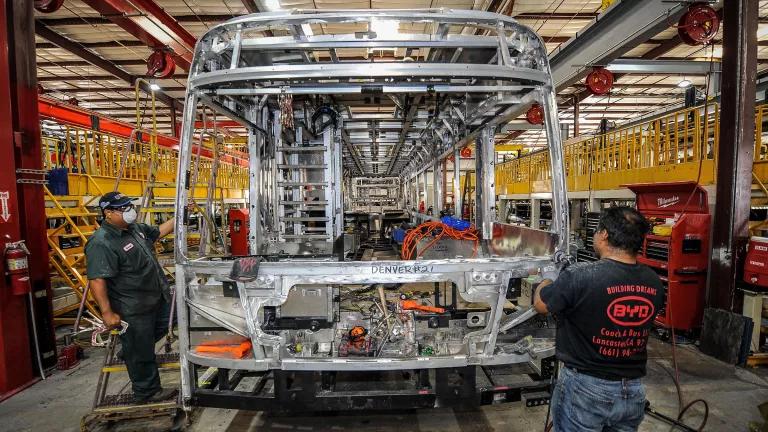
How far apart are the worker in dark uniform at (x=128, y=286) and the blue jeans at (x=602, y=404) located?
310 centimetres

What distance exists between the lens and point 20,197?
3.69m

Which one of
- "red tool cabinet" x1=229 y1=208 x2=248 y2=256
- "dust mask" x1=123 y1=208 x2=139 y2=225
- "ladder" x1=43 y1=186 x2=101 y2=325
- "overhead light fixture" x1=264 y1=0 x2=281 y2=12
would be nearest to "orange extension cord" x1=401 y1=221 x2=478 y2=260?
"dust mask" x1=123 y1=208 x2=139 y2=225

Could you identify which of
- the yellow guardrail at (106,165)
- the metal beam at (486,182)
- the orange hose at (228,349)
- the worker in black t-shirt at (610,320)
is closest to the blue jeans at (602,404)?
the worker in black t-shirt at (610,320)

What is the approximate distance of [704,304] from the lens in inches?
193

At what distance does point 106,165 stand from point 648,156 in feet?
36.2

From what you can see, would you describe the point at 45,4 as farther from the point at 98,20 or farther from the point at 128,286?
the point at 128,286

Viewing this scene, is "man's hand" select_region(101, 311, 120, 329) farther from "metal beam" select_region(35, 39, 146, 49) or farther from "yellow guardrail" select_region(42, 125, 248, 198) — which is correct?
"metal beam" select_region(35, 39, 146, 49)

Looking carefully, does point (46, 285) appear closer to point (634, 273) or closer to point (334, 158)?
point (334, 158)

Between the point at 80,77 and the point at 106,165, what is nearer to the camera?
the point at 106,165

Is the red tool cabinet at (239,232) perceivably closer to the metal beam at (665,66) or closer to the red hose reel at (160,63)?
the red hose reel at (160,63)

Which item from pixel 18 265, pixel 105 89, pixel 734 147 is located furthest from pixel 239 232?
pixel 105 89

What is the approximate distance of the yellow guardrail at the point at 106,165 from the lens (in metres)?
6.62

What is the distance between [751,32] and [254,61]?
18.3 feet

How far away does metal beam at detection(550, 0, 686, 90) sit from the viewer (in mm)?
4594
